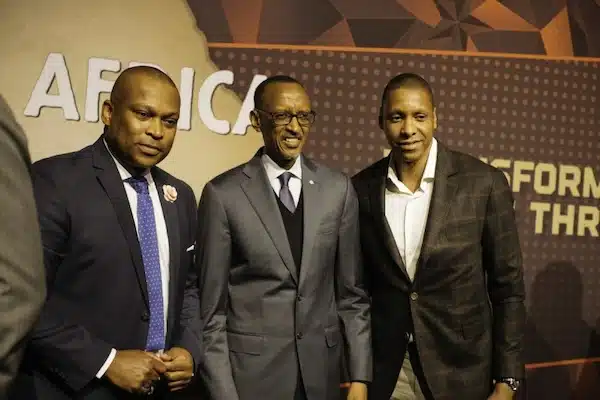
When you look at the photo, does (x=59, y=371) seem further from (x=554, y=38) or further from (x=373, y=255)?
(x=554, y=38)

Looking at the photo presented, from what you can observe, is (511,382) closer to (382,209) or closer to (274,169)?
(382,209)

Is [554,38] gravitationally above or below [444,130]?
above

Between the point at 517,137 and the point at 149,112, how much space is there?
2.11m

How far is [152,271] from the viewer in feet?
6.86

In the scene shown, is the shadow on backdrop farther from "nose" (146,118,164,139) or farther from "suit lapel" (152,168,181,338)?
"nose" (146,118,164,139)

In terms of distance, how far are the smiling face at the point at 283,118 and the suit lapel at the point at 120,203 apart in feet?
1.89

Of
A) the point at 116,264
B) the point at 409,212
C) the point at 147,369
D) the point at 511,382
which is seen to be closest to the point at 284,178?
the point at 409,212

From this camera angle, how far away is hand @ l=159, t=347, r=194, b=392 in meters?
2.09

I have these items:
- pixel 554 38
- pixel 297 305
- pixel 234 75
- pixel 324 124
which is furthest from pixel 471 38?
pixel 297 305

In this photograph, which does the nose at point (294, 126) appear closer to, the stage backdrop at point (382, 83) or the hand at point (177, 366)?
the hand at point (177, 366)

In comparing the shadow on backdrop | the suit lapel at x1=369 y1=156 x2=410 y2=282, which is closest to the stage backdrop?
the shadow on backdrop

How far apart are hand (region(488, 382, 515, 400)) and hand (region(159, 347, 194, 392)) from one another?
42.2 inches

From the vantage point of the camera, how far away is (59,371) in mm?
1951

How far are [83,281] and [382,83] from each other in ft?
6.40
